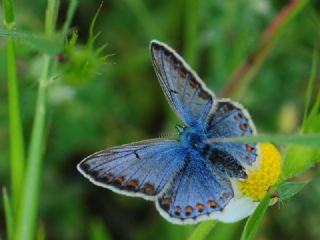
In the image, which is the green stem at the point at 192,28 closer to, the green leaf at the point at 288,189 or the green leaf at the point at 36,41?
the green leaf at the point at 36,41

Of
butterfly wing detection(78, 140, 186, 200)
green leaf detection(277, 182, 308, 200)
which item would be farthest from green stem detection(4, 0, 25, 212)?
green leaf detection(277, 182, 308, 200)

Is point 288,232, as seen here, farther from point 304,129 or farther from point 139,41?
point 304,129

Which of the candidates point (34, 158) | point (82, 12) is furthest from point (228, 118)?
point (82, 12)

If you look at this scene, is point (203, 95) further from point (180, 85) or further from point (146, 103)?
point (146, 103)

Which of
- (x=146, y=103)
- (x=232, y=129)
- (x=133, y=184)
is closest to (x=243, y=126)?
(x=232, y=129)

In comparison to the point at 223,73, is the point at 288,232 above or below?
below

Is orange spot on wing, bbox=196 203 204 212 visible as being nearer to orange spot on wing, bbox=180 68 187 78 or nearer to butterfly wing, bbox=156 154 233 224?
butterfly wing, bbox=156 154 233 224

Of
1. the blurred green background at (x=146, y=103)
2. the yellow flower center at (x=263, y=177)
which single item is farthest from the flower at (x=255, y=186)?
the blurred green background at (x=146, y=103)
